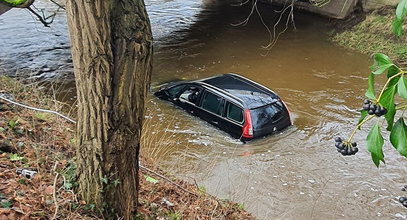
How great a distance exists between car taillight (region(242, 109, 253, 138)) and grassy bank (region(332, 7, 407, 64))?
8468 millimetres

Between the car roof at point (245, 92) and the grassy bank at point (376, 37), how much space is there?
7698 millimetres

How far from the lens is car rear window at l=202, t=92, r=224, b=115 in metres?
10.1

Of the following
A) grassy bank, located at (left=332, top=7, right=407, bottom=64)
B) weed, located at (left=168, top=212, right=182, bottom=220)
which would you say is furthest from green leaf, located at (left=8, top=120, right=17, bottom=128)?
grassy bank, located at (left=332, top=7, right=407, bottom=64)

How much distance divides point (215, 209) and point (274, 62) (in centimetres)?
1165

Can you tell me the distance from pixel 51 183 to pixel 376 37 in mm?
16226

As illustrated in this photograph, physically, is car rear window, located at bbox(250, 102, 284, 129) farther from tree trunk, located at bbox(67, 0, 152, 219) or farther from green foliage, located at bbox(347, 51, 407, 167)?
green foliage, located at bbox(347, 51, 407, 167)

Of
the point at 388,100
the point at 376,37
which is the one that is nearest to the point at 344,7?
the point at 376,37

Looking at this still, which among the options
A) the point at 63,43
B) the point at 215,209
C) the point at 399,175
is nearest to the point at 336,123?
the point at 399,175

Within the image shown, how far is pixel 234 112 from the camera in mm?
9805

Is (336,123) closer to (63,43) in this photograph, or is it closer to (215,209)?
(215,209)

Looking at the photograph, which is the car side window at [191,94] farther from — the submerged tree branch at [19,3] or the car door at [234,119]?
the submerged tree branch at [19,3]

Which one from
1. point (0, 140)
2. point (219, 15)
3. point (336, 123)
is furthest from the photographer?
point (219, 15)

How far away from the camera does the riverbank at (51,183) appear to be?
3.46 metres

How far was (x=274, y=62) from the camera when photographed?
16.1m
